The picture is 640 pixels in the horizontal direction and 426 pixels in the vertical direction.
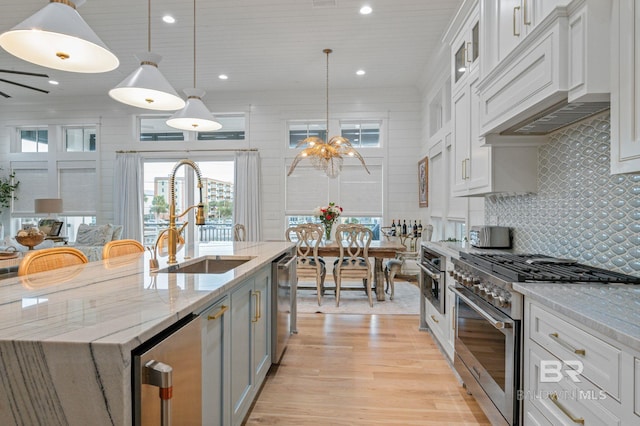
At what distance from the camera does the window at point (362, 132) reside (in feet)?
20.7

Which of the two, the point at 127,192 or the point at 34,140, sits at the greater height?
the point at 34,140

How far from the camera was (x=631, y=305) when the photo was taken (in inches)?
44.5

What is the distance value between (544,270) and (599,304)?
0.53m

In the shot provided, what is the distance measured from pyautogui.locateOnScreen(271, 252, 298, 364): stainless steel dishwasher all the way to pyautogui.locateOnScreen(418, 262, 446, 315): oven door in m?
1.26

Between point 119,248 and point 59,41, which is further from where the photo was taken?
point 119,248

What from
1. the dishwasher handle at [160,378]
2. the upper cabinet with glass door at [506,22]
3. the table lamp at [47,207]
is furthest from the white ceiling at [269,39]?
the dishwasher handle at [160,378]

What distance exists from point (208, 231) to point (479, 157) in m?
5.49

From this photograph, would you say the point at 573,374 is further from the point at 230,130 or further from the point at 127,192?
the point at 127,192

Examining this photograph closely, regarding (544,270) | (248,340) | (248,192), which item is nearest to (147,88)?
(248,340)

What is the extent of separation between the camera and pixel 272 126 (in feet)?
20.8

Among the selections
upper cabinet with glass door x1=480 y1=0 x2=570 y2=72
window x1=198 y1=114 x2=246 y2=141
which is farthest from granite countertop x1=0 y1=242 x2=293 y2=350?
window x1=198 y1=114 x2=246 y2=141

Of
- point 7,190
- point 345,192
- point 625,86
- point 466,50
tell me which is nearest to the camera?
point 625,86

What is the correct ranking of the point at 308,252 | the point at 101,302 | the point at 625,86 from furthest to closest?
the point at 308,252
the point at 625,86
the point at 101,302

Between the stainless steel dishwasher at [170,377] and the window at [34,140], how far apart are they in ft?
26.0
